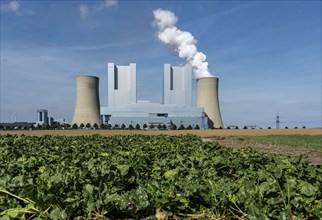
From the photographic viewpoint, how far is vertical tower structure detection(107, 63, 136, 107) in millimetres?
69812

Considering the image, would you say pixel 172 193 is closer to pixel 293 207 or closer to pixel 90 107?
pixel 293 207

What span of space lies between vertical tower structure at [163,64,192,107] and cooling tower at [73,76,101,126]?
20.8 m

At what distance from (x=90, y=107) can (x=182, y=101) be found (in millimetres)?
25511

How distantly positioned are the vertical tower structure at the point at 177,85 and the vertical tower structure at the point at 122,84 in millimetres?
7687

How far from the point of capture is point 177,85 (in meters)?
70.6

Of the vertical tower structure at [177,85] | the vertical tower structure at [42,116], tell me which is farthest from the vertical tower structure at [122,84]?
the vertical tower structure at [42,116]

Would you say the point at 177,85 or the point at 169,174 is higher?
the point at 177,85

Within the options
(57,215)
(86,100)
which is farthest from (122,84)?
(57,215)

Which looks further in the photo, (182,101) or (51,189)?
(182,101)

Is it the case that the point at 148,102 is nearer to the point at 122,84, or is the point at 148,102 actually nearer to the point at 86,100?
the point at 122,84

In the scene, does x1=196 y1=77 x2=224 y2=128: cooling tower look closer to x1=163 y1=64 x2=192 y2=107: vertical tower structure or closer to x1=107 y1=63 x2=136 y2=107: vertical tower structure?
x1=163 y1=64 x2=192 y2=107: vertical tower structure

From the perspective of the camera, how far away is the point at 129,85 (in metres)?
70.4

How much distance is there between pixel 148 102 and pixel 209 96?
2102 centimetres

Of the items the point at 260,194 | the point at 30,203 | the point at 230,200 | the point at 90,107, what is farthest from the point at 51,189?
the point at 90,107
